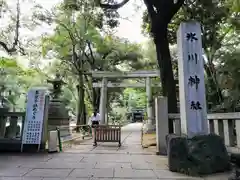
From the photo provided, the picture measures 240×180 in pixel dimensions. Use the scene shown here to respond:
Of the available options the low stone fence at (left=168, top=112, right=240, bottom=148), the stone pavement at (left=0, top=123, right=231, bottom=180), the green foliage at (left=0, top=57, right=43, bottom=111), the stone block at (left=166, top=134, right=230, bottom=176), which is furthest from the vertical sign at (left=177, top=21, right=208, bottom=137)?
the green foliage at (left=0, top=57, right=43, bottom=111)

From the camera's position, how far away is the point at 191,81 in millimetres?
5941

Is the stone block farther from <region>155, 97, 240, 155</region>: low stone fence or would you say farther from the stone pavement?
<region>155, 97, 240, 155</region>: low stone fence

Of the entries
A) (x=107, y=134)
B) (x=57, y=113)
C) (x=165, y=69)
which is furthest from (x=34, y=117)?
(x=165, y=69)

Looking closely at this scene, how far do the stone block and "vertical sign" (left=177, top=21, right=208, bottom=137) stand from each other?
30cm

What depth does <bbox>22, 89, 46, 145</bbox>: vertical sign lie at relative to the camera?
8164 millimetres

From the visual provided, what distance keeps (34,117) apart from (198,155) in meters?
5.26

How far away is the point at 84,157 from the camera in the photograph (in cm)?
732

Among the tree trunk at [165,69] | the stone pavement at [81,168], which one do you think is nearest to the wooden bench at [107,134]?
the tree trunk at [165,69]

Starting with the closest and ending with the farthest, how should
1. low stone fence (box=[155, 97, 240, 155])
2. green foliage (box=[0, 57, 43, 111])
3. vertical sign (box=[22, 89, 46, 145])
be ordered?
low stone fence (box=[155, 97, 240, 155]) → vertical sign (box=[22, 89, 46, 145]) → green foliage (box=[0, 57, 43, 111])

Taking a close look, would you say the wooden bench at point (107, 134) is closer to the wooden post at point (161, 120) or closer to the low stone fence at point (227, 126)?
the wooden post at point (161, 120)

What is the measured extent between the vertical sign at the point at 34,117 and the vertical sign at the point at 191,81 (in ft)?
14.9

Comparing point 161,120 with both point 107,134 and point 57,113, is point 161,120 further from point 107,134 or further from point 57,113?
point 57,113

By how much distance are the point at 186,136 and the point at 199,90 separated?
3.50ft

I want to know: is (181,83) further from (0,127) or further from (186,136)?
(0,127)
